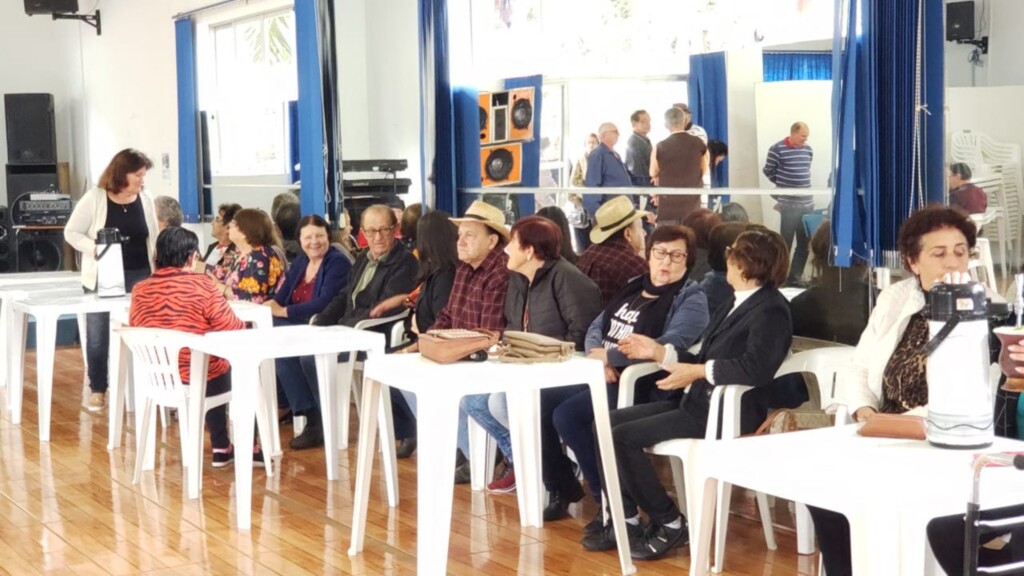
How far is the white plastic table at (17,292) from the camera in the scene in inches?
266

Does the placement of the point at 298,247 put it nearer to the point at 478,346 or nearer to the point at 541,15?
the point at 541,15

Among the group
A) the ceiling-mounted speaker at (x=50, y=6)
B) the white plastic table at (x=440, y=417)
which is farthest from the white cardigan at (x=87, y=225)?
the ceiling-mounted speaker at (x=50, y=6)

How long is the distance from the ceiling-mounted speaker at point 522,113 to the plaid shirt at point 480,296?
1.44 metres

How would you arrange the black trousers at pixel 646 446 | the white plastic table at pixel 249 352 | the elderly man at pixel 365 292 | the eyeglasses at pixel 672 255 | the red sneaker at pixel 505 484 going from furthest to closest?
the elderly man at pixel 365 292 → the red sneaker at pixel 505 484 → the white plastic table at pixel 249 352 → the eyeglasses at pixel 672 255 → the black trousers at pixel 646 446

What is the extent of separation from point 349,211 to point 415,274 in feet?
6.98

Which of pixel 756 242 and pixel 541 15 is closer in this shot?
pixel 756 242

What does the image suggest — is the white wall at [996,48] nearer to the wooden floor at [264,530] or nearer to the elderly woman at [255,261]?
the wooden floor at [264,530]

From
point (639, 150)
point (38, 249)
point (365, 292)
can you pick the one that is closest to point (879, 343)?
point (639, 150)

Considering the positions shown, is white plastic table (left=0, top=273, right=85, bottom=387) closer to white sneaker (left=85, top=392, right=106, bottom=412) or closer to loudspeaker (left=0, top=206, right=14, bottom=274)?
white sneaker (left=85, top=392, right=106, bottom=412)

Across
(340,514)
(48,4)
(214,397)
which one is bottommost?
(340,514)

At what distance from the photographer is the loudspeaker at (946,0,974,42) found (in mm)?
4074

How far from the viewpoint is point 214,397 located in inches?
204

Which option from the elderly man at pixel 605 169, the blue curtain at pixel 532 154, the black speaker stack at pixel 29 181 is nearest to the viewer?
the elderly man at pixel 605 169

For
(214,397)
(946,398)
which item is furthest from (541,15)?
(946,398)
